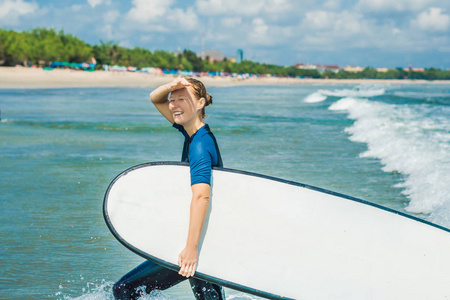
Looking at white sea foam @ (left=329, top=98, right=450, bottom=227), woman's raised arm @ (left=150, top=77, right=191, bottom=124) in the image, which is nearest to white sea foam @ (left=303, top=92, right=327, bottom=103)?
white sea foam @ (left=329, top=98, right=450, bottom=227)

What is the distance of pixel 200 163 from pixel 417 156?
704cm

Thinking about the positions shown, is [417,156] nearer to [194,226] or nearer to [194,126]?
[194,126]

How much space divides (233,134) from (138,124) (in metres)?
3.69

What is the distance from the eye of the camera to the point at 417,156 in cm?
844

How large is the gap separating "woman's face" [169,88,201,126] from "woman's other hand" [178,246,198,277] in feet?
2.03

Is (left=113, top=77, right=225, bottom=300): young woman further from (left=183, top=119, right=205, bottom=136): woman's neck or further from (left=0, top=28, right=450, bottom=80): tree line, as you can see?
(left=0, top=28, right=450, bottom=80): tree line

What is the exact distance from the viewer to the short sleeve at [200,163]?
224cm

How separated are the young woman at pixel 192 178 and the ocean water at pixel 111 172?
18cm

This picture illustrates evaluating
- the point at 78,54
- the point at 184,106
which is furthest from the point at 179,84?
the point at 78,54

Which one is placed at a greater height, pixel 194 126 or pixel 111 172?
pixel 194 126

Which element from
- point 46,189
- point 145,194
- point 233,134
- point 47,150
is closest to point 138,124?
point 233,134

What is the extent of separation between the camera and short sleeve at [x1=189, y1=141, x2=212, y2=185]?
2.24 meters

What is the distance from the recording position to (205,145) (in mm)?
2318

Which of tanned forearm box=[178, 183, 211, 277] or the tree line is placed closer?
tanned forearm box=[178, 183, 211, 277]
